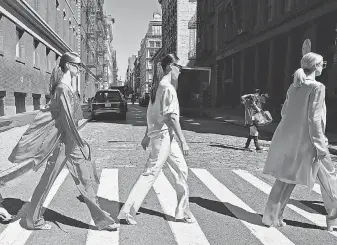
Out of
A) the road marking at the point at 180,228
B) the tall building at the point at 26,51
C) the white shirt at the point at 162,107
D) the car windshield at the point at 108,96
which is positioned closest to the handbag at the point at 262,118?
the road marking at the point at 180,228

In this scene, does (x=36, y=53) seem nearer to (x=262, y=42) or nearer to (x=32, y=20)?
(x=32, y=20)

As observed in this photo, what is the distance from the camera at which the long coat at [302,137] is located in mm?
4309

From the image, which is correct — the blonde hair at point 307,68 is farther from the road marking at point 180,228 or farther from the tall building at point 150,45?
the tall building at point 150,45

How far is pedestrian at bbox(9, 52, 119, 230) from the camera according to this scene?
429 cm

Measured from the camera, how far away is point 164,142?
4.62 meters

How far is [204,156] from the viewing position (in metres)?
10.5

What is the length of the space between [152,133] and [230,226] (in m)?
1.52

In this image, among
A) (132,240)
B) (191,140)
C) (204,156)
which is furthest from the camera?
(191,140)

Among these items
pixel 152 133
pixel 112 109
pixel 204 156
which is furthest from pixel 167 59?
pixel 112 109

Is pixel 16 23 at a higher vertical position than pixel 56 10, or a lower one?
lower

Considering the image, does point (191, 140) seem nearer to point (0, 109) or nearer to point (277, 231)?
point (0, 109)

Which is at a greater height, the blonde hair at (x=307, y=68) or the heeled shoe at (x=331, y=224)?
the blonde hair at (x=307, y=68)

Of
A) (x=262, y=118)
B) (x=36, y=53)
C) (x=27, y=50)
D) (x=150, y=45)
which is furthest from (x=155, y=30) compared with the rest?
(x=262, y=118)

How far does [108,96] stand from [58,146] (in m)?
21.2
